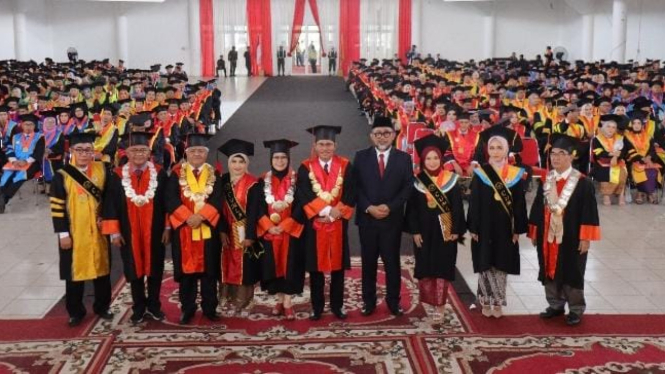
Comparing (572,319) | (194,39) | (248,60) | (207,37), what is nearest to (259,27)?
(248,60)

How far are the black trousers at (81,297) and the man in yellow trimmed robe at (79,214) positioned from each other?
0.03 meters

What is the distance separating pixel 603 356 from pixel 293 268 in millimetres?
2304

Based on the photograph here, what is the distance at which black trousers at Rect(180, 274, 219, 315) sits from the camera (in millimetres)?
5766

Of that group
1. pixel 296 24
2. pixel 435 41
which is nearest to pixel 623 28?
pixel 435 41

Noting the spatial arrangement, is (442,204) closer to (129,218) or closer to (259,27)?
(129,218)

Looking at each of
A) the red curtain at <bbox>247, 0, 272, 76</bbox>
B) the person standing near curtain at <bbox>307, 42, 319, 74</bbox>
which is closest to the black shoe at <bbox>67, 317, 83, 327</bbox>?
the red curtain at <bbox>247, 0, 272, 76</bbox>

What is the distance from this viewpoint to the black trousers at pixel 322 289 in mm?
5828

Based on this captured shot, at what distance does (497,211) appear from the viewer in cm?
575

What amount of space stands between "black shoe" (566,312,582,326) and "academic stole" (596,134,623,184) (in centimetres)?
500

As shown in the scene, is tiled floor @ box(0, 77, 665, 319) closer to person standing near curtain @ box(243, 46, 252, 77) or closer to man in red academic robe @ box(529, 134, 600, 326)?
man in red academic robe @ box(529, 134, 600, 326)

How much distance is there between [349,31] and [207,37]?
7.06 metres

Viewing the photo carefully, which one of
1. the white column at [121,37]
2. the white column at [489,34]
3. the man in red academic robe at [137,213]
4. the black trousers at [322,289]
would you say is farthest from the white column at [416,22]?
the man in red academic robe at [137,213]

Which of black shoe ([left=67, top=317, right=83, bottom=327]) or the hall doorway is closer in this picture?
black shoe ([left=67, top=317, right=83, bottom=327])

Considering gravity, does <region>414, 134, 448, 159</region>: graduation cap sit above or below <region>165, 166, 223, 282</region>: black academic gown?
above
